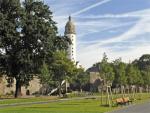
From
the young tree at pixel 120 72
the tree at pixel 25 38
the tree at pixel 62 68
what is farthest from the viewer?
the young tree at pixel 120 72

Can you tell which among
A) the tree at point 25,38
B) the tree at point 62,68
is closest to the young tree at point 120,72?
the tree at point 62,68

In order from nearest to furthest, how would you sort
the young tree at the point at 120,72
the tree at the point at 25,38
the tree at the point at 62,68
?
the tree at the point at 25,38 → the tree at the point at 62,68 → the young tree at the point at 120,72

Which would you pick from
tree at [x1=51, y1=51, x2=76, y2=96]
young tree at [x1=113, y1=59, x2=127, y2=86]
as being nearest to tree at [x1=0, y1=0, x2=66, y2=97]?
tree at [x1=51, y1=51, x2=76, y2=96]

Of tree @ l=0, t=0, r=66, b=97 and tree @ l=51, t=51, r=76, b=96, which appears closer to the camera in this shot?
tree @ l=0, t=0, r=66, b=97

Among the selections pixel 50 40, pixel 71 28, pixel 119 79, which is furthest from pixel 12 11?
pixel 71 28

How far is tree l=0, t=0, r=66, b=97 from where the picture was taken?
267 ft

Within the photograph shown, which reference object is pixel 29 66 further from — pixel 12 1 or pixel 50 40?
pixel 12 1

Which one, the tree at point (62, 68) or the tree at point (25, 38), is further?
the tree at point (62, 68)

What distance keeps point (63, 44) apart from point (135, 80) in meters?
39.0

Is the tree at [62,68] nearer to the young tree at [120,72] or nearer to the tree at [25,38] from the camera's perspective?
the young tree at [120,72]

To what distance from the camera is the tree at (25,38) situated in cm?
8138

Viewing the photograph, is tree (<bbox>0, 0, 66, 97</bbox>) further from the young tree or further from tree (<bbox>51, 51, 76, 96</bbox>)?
the young tree

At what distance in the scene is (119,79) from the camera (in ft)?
366

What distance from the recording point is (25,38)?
83188 mm
